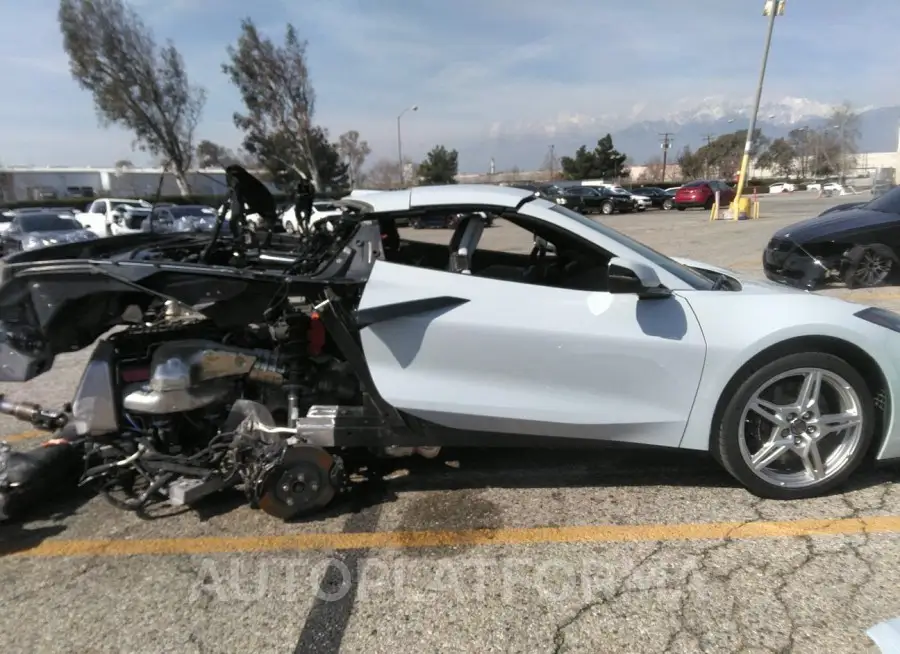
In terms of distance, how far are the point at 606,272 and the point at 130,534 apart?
2791mm

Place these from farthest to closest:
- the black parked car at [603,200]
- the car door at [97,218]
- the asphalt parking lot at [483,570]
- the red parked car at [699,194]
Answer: the black parked car at [603,200]
the red parked car at [699,194]
the car door at [97,218]
the asphalt parking lot at [483,570]

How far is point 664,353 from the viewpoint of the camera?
10.1ft

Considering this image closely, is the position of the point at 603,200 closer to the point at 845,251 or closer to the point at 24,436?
the point at 845,251

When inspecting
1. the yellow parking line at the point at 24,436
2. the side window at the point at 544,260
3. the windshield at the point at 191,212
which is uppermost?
the side window at the point at 544,260

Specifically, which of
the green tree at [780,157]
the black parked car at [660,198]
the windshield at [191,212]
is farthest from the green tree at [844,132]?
the windshield at [191,212]

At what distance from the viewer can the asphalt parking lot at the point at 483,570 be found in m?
2.39

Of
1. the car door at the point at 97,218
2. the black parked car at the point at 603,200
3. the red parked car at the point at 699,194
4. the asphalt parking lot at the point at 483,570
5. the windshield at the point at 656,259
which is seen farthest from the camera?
the black parked car at the point at 603,200

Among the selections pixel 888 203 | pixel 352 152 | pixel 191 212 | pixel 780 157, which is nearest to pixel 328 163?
pixel 352 152

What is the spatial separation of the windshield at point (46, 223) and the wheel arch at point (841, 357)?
2011 cm

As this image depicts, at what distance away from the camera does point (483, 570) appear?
277 centimetres

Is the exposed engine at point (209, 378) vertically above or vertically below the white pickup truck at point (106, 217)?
above

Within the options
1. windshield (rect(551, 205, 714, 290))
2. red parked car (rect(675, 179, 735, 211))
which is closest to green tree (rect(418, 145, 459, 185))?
red parked car (rect(675, 179, 735, 211))

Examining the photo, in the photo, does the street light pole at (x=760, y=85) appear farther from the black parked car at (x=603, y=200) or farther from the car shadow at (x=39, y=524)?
the car shadow at (x=39, y=524)

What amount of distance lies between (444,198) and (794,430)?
7.14ft
